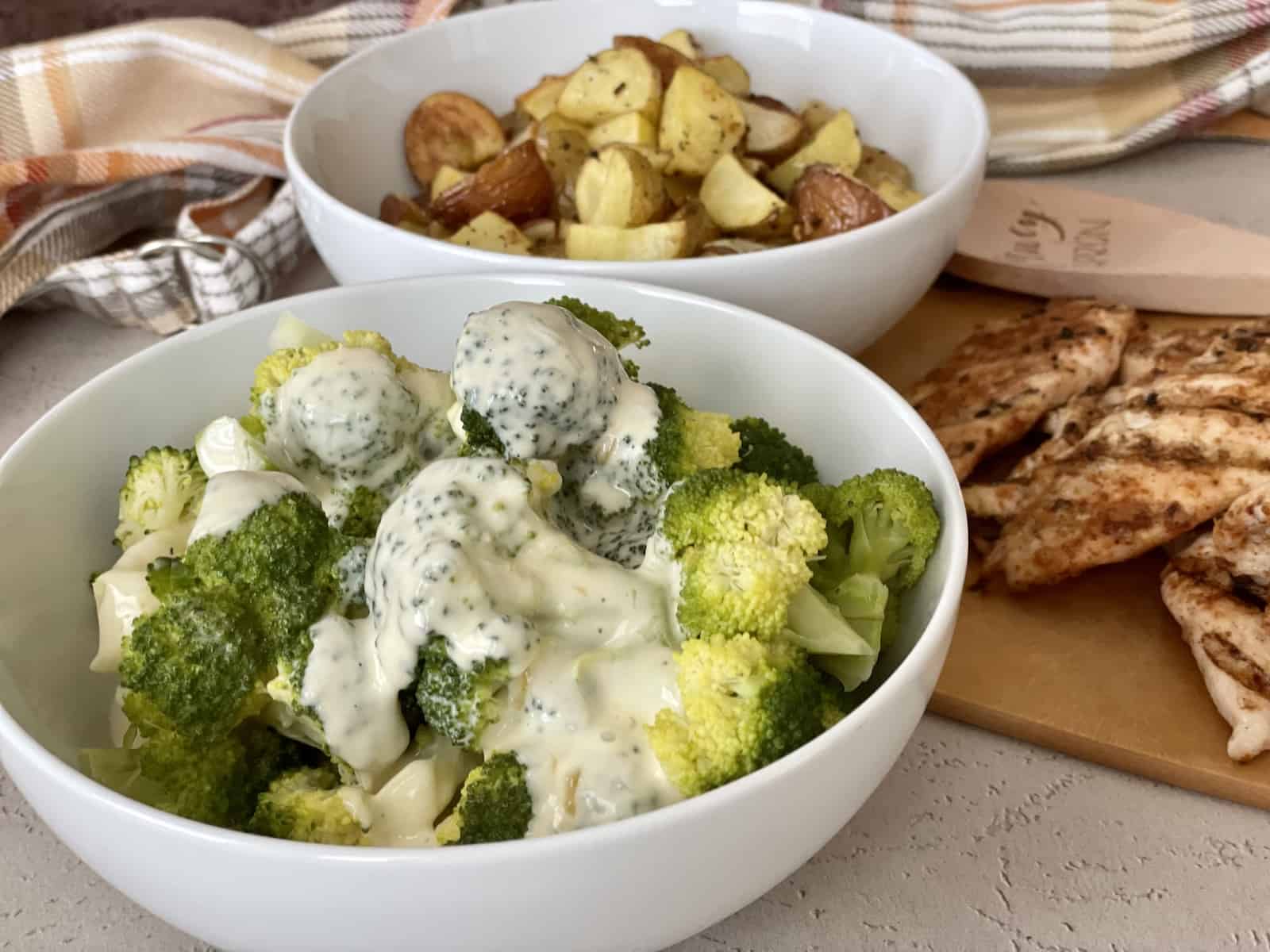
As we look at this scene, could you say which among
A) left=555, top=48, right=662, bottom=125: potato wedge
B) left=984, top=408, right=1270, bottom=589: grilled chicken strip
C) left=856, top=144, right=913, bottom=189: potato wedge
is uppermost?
left=555, top=48, right=662, bottom=125: potato wedge

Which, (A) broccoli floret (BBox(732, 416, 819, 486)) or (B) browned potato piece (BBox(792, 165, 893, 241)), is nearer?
(A) broccoli floret (BBox(732, 416, 819, 486))

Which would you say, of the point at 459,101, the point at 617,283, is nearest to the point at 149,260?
the point at 459,101

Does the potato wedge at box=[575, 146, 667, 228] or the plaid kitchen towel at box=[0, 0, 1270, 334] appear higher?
the potato wedge at box=[575, 146, 667, 228]

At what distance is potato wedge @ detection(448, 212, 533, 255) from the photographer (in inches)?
56.3

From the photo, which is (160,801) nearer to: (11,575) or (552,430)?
(11,575)

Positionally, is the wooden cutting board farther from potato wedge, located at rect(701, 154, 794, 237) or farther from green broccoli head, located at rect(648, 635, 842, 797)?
Answer: potato wedge, located at rect(701, 154, 794, 237)

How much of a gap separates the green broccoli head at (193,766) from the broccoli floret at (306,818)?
29mm

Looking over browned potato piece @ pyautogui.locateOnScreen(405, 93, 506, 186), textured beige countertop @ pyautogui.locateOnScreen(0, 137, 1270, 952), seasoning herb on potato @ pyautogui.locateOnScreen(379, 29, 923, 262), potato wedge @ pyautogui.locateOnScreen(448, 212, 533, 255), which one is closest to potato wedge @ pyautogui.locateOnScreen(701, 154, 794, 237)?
seasoning herb on potato @ pyautogui.locateOnScreen(379, 29, 923, 262)

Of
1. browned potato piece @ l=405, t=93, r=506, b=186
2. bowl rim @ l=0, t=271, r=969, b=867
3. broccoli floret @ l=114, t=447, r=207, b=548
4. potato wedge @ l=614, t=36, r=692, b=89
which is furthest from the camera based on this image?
browned potato piece @ l=405, t=93, r=506, b=186

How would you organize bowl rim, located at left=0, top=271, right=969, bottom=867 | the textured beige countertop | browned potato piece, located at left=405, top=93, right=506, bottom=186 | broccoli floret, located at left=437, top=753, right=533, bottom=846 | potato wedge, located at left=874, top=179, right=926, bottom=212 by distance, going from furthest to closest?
browned potato piece, located at left=405, top=93, right=506, bottom=186, potato wedge, located at left=874, top=179, right=926, bottom=212, the textured beige countertop, broccoli floret, located at left=437, top=753, right=533, bottom=846, bowl rim, located at left=0, top=271, right=969, bottom=867

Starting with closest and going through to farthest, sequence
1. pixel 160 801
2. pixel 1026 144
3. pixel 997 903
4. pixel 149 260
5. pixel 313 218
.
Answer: pixel 160 801
pixel 997 903
pixel 313 218
pixel 149 260
pixel 1026 144

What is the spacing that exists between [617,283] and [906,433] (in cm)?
35

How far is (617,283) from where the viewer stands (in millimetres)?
1241

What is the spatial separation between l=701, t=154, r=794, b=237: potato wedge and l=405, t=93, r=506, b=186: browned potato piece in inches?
14.6
